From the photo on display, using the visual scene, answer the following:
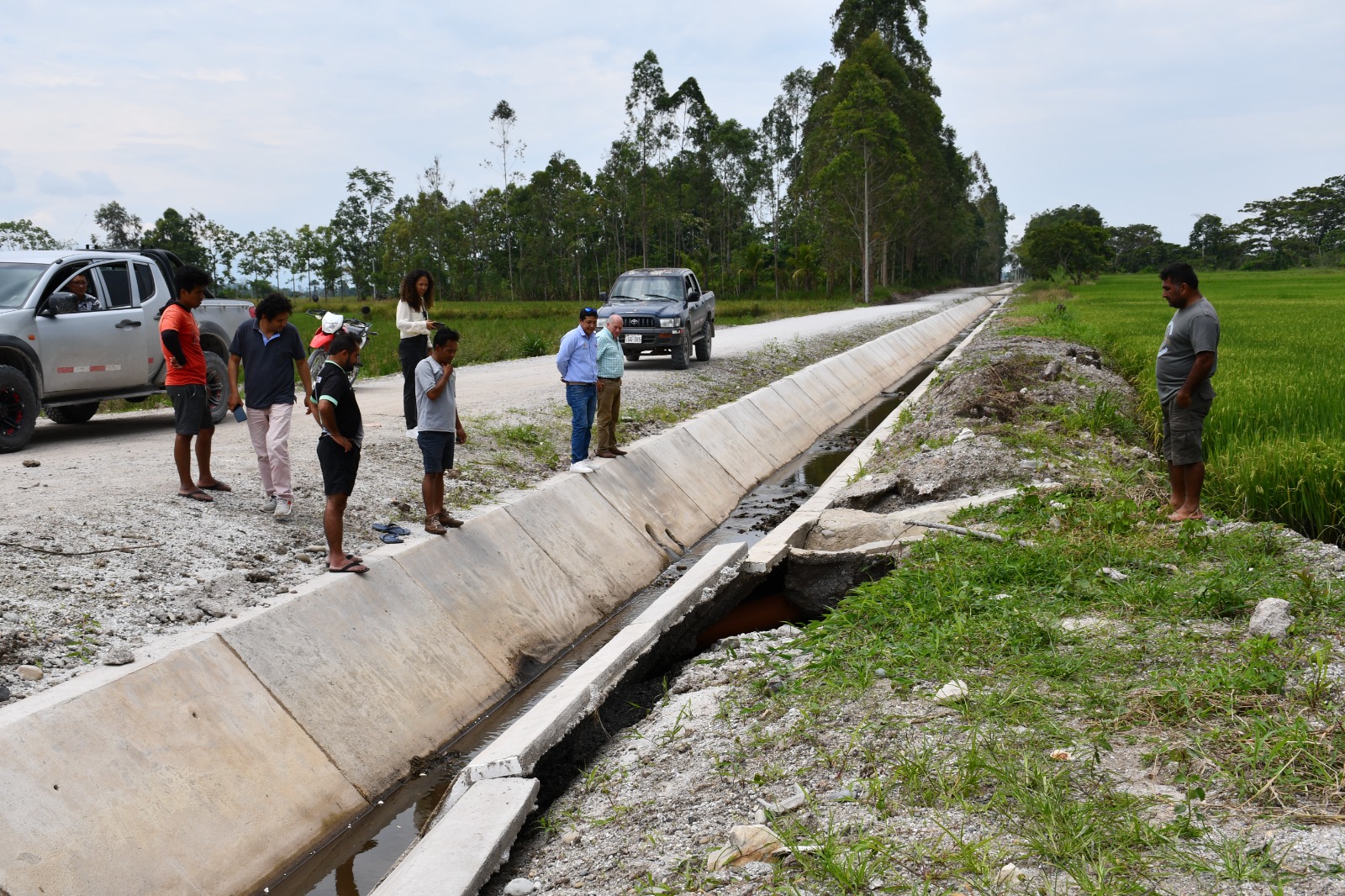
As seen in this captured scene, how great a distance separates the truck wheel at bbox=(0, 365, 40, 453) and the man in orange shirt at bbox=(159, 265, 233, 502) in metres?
3.00

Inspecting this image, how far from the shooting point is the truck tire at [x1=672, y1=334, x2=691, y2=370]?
1984 centimetres

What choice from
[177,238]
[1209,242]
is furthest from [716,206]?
[1209,242]

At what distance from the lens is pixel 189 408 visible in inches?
307

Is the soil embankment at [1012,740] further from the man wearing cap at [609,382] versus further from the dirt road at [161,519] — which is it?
the man wearing cap at [609,382]

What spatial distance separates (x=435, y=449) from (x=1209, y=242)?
542 ft

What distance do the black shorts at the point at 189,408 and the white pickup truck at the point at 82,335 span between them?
2478 millimetres

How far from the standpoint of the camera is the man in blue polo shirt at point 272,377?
7.66 meters

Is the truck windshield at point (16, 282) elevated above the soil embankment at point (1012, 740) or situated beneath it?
elevated above

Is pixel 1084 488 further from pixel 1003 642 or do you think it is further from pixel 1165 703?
pixel 1165 703

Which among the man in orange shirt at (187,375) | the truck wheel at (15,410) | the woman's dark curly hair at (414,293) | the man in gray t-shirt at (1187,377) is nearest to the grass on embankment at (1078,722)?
the man in gray t-shirt at (1187,377)

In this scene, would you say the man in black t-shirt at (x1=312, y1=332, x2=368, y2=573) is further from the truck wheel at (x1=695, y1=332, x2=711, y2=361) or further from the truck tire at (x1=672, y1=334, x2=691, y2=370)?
the truck wheel at (x1=695, y1=332, x2=711, y2=361)

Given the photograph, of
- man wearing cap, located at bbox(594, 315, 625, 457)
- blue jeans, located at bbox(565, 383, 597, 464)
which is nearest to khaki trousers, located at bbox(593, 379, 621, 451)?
man wearing cap, located at bbox(594, 315, 625, 457)

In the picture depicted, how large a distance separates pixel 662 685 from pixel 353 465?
260cm

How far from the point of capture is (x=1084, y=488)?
845cm
